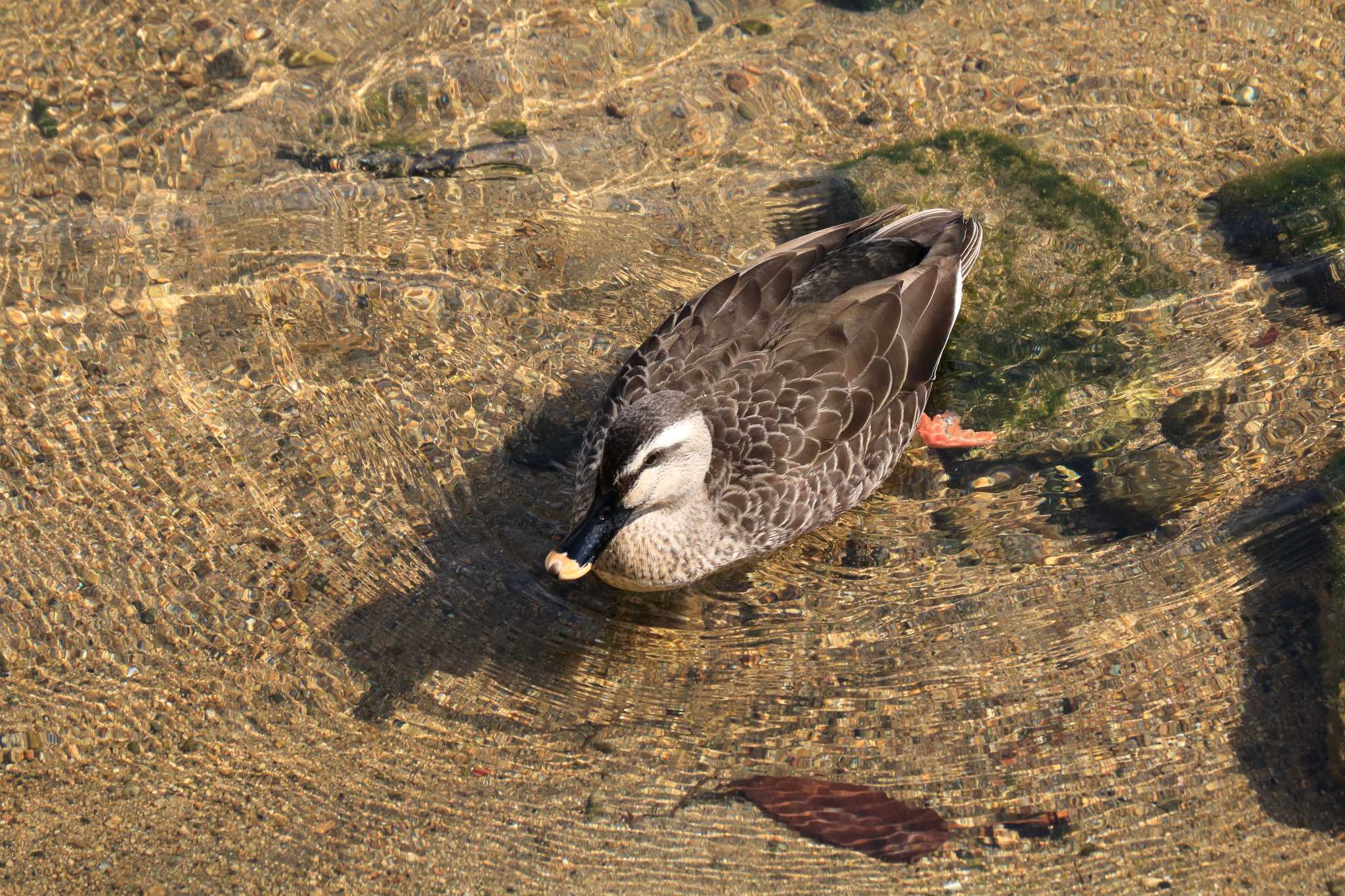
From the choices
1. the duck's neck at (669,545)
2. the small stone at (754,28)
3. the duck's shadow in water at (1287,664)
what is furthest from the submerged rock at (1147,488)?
the small stone at (754,28)

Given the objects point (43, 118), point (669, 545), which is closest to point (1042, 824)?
point (669, 545)

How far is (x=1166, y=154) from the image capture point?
8.30 metres

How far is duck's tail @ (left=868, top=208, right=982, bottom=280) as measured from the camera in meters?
6.73

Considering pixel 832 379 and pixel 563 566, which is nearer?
pixel 563 566

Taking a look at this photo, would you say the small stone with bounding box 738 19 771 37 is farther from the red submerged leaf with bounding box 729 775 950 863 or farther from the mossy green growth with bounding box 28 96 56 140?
the red submerged leaf with bounding box 729 775 950 863

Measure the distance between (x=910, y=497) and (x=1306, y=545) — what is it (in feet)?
6.47

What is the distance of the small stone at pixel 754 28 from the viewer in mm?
9125

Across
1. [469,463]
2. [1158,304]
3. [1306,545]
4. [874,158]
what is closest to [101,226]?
[469,463]

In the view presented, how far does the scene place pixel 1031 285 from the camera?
7414 mm

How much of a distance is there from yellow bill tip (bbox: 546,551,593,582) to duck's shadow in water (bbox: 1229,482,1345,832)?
3.03 m

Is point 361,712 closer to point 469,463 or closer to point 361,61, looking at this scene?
point 469,463

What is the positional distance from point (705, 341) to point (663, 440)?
92cm

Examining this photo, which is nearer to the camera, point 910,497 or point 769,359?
point 769,359

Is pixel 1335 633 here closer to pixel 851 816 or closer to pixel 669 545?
pixel 851 816
